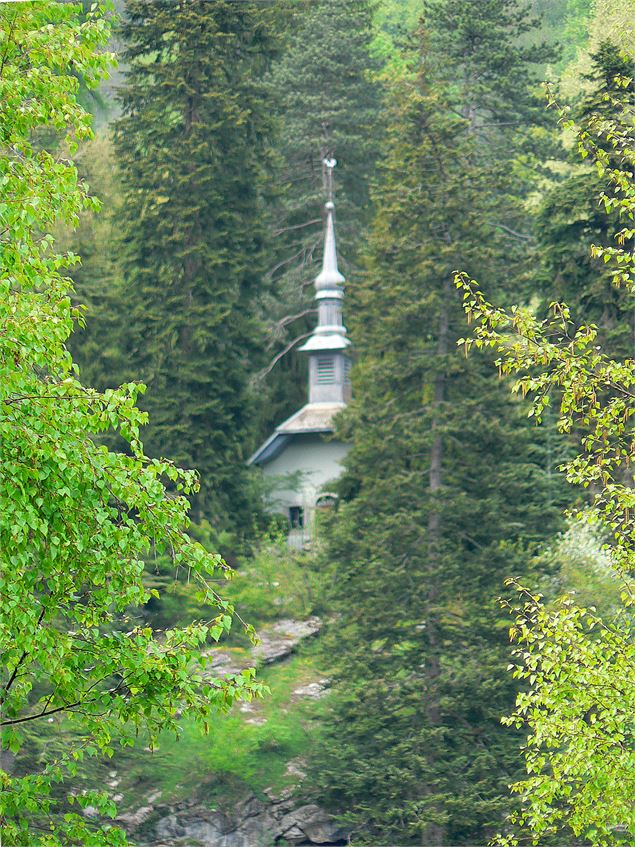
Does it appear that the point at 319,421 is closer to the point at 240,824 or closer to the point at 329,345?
the point at 329,345

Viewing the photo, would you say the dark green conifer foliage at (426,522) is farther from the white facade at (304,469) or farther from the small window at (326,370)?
the small window at (326,370)

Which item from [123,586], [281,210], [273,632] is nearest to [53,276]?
[123,586]

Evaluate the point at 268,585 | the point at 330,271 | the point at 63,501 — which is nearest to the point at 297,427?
the point at 330,271

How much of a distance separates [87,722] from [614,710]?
13.2 ft

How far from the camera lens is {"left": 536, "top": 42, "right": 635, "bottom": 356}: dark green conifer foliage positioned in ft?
70.8

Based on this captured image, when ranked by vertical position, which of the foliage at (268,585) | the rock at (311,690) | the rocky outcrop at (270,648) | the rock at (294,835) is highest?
the foliage at (268,585)

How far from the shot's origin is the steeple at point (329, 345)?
33156 millimetres

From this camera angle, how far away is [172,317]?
1054 inches

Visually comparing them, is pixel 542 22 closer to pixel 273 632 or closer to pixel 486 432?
pixel 486 432

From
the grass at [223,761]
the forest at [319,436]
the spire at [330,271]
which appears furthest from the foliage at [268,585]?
the spire at [330,271]

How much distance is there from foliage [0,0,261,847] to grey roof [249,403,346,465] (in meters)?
22.3

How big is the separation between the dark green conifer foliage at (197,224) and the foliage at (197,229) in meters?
0.03

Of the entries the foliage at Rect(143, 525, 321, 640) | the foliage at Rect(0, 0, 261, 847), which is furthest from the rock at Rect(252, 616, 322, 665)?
the foliage at Rect(0, 0, 261, 847)

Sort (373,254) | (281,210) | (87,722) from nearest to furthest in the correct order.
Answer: (87,722) → (373,254) → (281,210)
